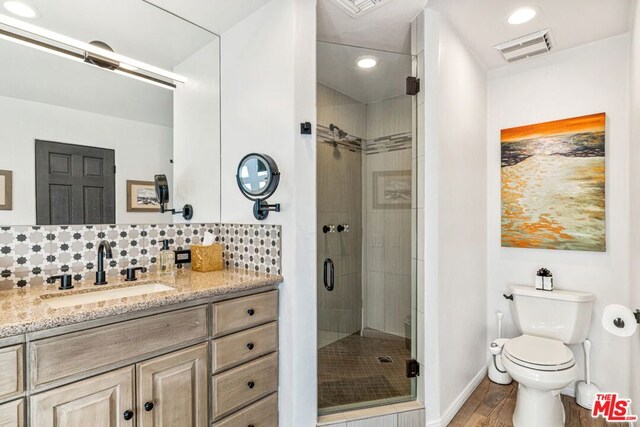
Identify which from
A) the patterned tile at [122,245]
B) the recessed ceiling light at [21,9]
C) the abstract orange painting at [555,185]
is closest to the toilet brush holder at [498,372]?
the abstract orange painting at [555,185]

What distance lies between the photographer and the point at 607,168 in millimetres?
2133

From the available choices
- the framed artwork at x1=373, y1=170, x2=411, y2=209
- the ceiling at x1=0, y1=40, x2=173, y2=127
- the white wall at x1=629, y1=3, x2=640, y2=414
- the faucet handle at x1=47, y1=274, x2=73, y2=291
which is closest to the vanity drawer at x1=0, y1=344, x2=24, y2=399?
Answer: the faucet handle at x1=47, y1=274, x2=73, y2=291

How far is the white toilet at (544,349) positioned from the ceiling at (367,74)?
170 cm

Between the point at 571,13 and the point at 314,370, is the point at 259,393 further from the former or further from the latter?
the point at 571,13

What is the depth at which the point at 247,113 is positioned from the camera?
1.88 m

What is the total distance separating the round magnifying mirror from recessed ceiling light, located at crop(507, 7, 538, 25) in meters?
1.66

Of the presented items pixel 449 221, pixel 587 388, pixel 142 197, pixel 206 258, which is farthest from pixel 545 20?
pixel 142 197

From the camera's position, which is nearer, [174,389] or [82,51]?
[174,389]

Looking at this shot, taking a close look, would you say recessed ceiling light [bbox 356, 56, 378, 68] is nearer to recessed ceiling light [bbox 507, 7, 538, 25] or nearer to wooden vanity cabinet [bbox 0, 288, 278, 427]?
recessed ceiling light [bbox 507, 7, 538, 25]

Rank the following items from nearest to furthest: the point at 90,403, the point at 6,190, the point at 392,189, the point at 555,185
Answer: the point at 90,403 → the point at 6,190 → the point at 392,189 → the point at 555,185

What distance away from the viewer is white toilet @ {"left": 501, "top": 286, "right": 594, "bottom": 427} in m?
1.75

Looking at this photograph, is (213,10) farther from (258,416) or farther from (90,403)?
(258,416)

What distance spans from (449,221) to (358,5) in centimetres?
136

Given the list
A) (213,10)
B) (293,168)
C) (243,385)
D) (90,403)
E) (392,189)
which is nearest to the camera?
(90,403)
